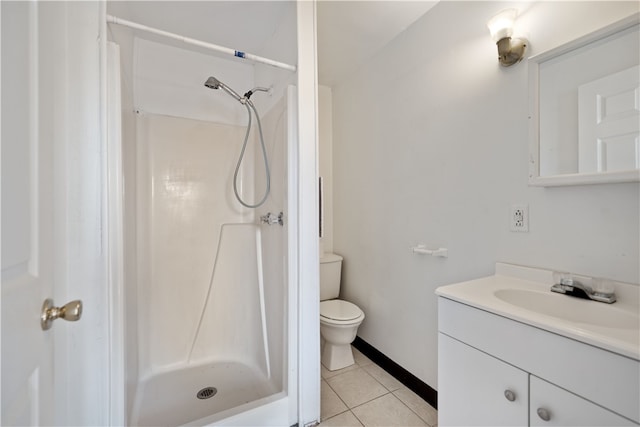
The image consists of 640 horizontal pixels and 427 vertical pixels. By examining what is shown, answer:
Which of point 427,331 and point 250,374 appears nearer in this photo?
point 427,331

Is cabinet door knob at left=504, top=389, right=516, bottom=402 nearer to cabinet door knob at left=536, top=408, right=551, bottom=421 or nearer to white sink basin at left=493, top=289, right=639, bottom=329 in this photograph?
cabinet door knob at left=536, top=408, right=551, bottom=421

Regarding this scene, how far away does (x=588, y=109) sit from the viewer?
97cm

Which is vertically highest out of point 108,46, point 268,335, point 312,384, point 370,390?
point 108,46

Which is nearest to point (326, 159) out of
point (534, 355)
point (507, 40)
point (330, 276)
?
point (330, 276)

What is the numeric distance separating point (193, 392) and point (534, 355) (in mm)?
1693

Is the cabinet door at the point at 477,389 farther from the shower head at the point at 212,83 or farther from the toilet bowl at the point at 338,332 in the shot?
the shower head at the point at 212,83

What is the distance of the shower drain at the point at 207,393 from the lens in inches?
59.9

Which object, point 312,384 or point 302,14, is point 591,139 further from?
point 312,384

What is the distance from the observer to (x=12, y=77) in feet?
1.67

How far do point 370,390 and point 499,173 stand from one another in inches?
57.7

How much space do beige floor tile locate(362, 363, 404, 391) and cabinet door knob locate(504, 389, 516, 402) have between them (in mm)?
1007

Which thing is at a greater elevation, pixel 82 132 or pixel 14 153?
pixel 82 132

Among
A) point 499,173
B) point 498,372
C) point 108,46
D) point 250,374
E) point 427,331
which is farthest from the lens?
point 250,374

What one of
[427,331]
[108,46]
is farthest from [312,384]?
[108,46]
